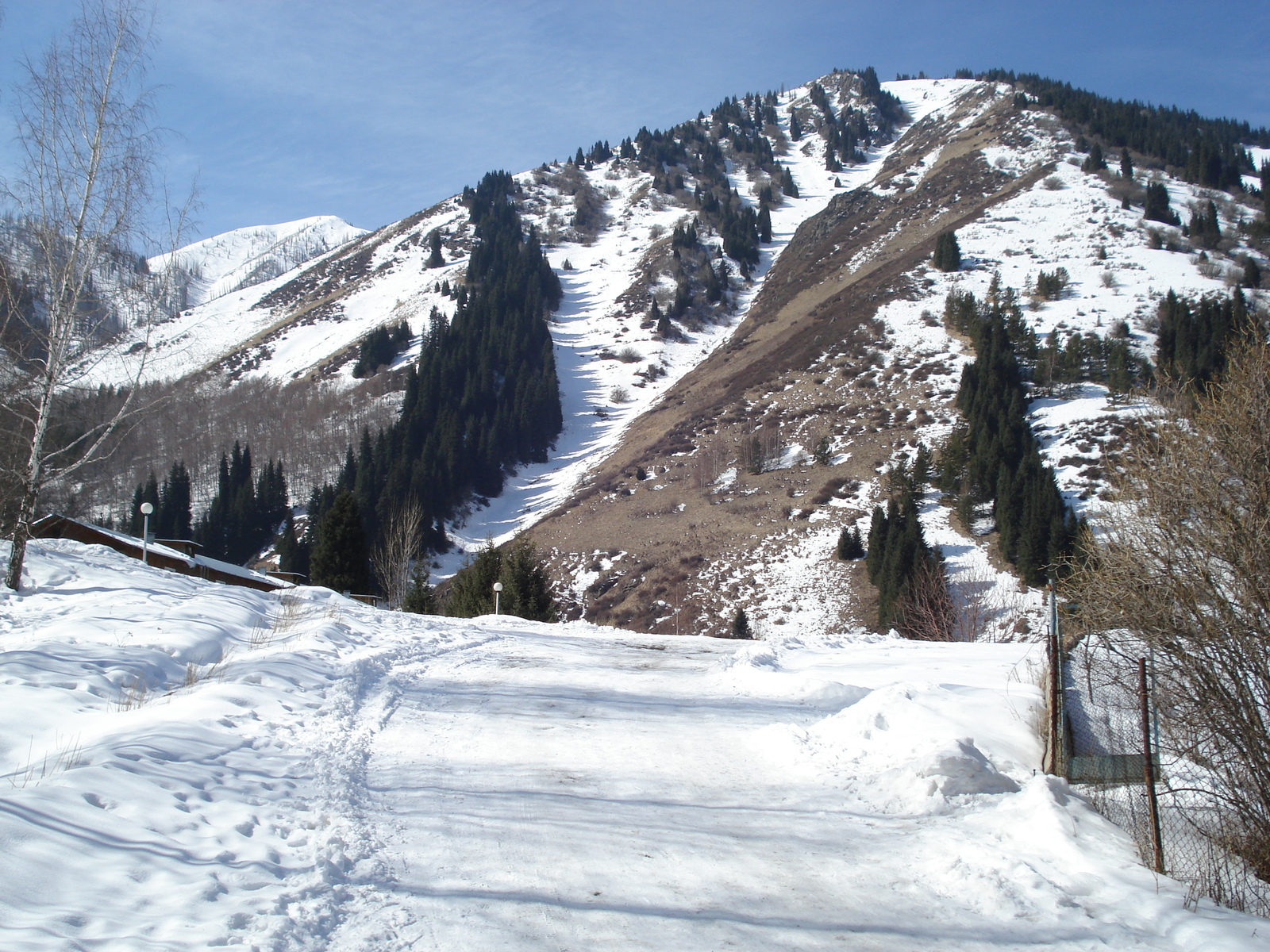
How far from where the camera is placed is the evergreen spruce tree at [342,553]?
36.2 meters

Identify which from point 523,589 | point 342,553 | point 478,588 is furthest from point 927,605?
point 342,553

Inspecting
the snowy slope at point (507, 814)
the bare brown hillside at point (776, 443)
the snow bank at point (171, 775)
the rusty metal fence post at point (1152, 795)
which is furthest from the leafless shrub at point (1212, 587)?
the bare brown hillside at point (776, 443)

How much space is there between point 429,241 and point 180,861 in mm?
158020

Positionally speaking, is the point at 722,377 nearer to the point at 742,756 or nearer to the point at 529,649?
the point at 529,649

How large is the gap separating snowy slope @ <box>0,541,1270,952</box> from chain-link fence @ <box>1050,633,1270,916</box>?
404 millimetres

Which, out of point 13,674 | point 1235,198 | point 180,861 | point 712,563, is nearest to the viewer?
point 180,861

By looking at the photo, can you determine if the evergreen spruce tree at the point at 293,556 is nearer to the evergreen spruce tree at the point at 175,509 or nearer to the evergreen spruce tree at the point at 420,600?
the evergreen spruce tree at the point at 175,509

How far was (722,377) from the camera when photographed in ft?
275

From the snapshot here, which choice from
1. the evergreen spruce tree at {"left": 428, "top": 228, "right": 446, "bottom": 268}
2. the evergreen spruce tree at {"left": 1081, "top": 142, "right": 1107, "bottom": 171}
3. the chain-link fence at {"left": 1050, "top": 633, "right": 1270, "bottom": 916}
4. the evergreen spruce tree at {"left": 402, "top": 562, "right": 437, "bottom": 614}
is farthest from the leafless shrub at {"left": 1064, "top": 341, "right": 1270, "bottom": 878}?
the evergreen spruce tree at {"left": 428, "top": 228, "right": 446, "bottom": 268}

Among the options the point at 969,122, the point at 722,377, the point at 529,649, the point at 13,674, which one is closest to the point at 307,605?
the point at 529,649

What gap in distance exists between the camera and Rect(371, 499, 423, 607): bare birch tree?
4009 centimetres

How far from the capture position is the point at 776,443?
63000mm

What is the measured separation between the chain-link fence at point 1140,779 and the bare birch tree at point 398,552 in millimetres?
Answer: 33983

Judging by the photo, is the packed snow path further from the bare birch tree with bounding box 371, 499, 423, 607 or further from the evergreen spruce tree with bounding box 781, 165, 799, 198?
the evergreen spruce tree with bounding box 781, 165, 799, 198
